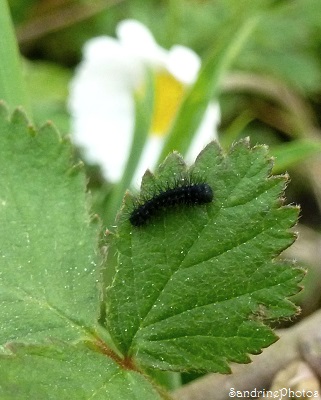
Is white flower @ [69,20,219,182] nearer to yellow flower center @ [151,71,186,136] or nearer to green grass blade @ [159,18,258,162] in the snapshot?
yellow flower center @ [151,71,186,136]

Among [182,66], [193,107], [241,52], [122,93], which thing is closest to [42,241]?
[193,107]

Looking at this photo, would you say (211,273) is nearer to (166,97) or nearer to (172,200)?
(172,200)

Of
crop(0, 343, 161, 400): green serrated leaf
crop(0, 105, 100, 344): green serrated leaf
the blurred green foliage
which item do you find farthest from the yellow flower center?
crop(0, 343, 161, 400): green serrated leaf

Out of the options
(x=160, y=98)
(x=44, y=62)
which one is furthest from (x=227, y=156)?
(x=44, y=62)

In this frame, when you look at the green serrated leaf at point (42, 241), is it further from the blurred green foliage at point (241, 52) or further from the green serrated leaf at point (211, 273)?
the blurred green foliage at point (241, 52)

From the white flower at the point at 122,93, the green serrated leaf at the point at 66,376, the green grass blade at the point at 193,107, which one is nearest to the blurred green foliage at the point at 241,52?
the white flower at the point at 122,93

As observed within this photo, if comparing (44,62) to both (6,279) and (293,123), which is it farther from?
(6,279)

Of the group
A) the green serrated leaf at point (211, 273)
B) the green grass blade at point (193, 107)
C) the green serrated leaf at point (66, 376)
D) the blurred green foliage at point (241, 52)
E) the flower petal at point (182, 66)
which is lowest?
the blurred green foliage at point (241, 52)
